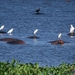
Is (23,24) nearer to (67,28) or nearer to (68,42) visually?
(67,28)

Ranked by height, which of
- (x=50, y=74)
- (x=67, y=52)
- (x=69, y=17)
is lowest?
(x=50, y=74)

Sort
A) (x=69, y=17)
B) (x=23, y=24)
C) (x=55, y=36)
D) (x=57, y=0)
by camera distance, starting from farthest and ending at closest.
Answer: (x=57, y=0) < (x=69, y=17) < (x=23, y=24) < (x=55, y=36)

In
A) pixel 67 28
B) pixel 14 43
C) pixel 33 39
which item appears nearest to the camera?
pixel 14 43

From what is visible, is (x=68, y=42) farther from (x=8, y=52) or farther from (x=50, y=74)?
(x=50, y=74)

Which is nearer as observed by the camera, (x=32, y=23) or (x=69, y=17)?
(x=32, y=23)

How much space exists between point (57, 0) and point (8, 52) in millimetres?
77349

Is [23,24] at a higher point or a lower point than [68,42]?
higher

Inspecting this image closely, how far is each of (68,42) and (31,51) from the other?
505 centimetres

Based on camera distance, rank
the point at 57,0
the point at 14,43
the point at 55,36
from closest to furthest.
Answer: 1. the point at 14,43
2. the point at 55,36
3. the point at 57,0

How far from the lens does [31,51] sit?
3884 cm

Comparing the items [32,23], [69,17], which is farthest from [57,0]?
[32,23]

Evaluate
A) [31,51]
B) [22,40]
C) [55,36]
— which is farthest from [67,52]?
[55,36]

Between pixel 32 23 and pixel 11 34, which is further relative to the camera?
pixel 32 23

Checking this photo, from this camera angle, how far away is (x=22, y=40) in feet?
141
